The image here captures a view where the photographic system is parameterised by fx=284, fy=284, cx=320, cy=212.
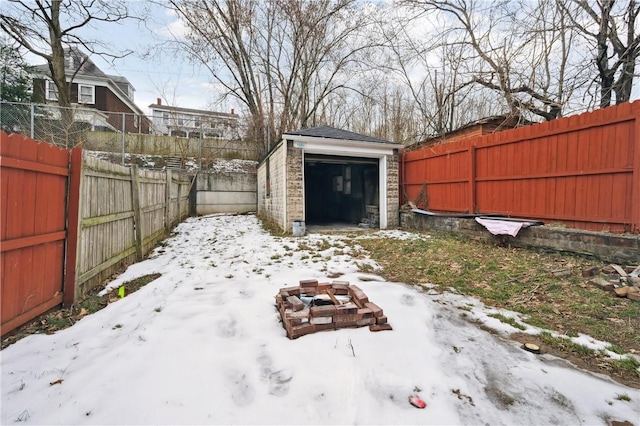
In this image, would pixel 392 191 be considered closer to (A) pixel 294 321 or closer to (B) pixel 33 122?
(A) pixel 294 321

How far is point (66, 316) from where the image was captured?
2793 millimetres

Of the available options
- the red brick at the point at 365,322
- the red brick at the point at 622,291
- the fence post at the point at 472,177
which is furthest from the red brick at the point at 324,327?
the fence post at the point at 472,177

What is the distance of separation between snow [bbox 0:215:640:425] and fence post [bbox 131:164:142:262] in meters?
2.10

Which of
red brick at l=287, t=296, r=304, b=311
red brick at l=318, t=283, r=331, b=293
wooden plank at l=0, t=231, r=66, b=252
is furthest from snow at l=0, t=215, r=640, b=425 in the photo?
wooden plank at l=0, t=231, r=66, b=252

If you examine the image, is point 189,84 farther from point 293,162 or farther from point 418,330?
point 418,330

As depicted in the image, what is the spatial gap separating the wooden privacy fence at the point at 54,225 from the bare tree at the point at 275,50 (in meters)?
12.0

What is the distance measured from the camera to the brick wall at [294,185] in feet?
25.5

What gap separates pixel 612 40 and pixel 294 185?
9.78m

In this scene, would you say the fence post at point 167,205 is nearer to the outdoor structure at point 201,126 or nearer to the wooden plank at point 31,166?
the wooden plank at point 31,166

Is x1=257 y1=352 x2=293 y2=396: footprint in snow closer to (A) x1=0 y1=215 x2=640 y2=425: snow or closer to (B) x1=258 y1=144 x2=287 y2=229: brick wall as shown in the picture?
(A) x1=0 y1=215 x2=640 y2=425: snow

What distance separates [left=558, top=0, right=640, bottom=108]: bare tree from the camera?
732 centimetres

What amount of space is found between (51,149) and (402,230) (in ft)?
25.0

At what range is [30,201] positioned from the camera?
8.23 feet

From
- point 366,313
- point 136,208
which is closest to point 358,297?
point 366,313
